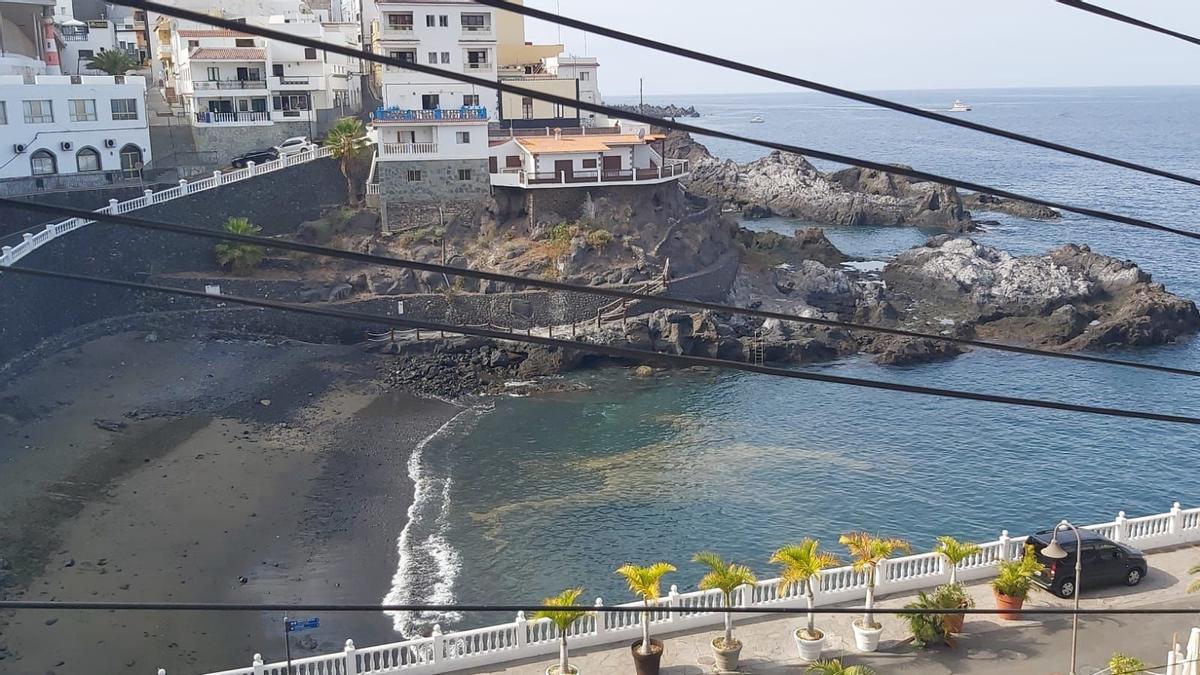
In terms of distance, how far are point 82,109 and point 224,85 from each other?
25.5ft

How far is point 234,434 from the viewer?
3036 cm

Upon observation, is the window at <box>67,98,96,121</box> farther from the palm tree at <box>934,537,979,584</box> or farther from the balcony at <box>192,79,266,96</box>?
the palm tree at <box>934,537,979,584</box>

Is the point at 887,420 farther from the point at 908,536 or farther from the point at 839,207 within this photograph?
the point at 839,207

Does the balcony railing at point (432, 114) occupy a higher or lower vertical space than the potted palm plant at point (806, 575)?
higher

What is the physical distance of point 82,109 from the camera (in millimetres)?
40188

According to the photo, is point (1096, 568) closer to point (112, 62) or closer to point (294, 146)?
point (294, 146)

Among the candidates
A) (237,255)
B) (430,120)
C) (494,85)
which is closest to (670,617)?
(494,85)

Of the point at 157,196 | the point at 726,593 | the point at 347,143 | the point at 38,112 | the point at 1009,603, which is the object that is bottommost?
the point at 1009,603

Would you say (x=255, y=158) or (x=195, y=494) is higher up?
(x=255, y=158)

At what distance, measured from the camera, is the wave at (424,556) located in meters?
20.6

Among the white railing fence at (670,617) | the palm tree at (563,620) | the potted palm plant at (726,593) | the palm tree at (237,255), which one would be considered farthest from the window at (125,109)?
the potted palm plant at (726,593)

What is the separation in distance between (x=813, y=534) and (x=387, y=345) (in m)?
19.6

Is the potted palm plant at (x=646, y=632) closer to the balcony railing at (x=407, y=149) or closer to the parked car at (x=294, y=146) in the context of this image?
the balcony railing at (x=407, y=149)

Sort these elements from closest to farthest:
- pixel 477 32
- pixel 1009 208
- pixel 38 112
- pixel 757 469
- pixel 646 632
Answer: pixel 646 632, pixel 757 469, pixel 38 112, pixel 477 32, pixel 1009 208
